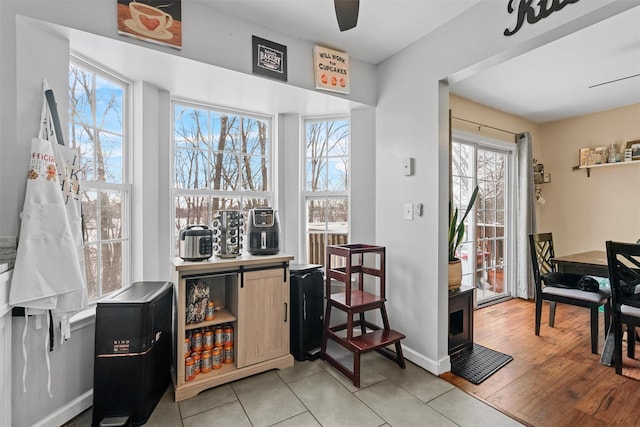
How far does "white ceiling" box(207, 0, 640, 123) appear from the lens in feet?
6.45

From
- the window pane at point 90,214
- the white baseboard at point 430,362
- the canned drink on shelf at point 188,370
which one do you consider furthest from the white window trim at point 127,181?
the white baseboard at point 430,362

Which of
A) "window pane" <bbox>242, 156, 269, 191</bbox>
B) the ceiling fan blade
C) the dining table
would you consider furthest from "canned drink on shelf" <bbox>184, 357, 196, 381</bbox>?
the dining table

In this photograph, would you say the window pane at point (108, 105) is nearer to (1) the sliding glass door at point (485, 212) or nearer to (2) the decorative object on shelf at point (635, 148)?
(1) the sliding glass door at point (485, 212)

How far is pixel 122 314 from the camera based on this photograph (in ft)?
5.46

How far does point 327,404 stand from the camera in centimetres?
185

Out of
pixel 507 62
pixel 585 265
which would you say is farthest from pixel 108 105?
pixel 585 265

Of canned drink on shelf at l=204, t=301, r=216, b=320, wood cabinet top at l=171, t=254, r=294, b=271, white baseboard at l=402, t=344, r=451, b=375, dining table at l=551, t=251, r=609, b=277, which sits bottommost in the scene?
white baseboard at l=402, t=344, r=451, b=375

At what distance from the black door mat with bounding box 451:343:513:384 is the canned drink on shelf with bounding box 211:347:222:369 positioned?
173 centimetres

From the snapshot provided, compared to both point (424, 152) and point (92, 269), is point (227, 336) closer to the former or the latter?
point (92, 269)

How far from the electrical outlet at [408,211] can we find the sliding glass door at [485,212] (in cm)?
136

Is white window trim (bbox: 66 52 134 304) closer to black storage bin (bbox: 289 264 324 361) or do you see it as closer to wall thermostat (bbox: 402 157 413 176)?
black storage bin (bbox: 289 264 324 361)

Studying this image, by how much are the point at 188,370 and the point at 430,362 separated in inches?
67.4

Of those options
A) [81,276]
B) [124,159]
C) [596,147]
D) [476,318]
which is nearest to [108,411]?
[81,276]

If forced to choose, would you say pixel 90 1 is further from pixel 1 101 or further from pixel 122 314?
pixel 122 314
